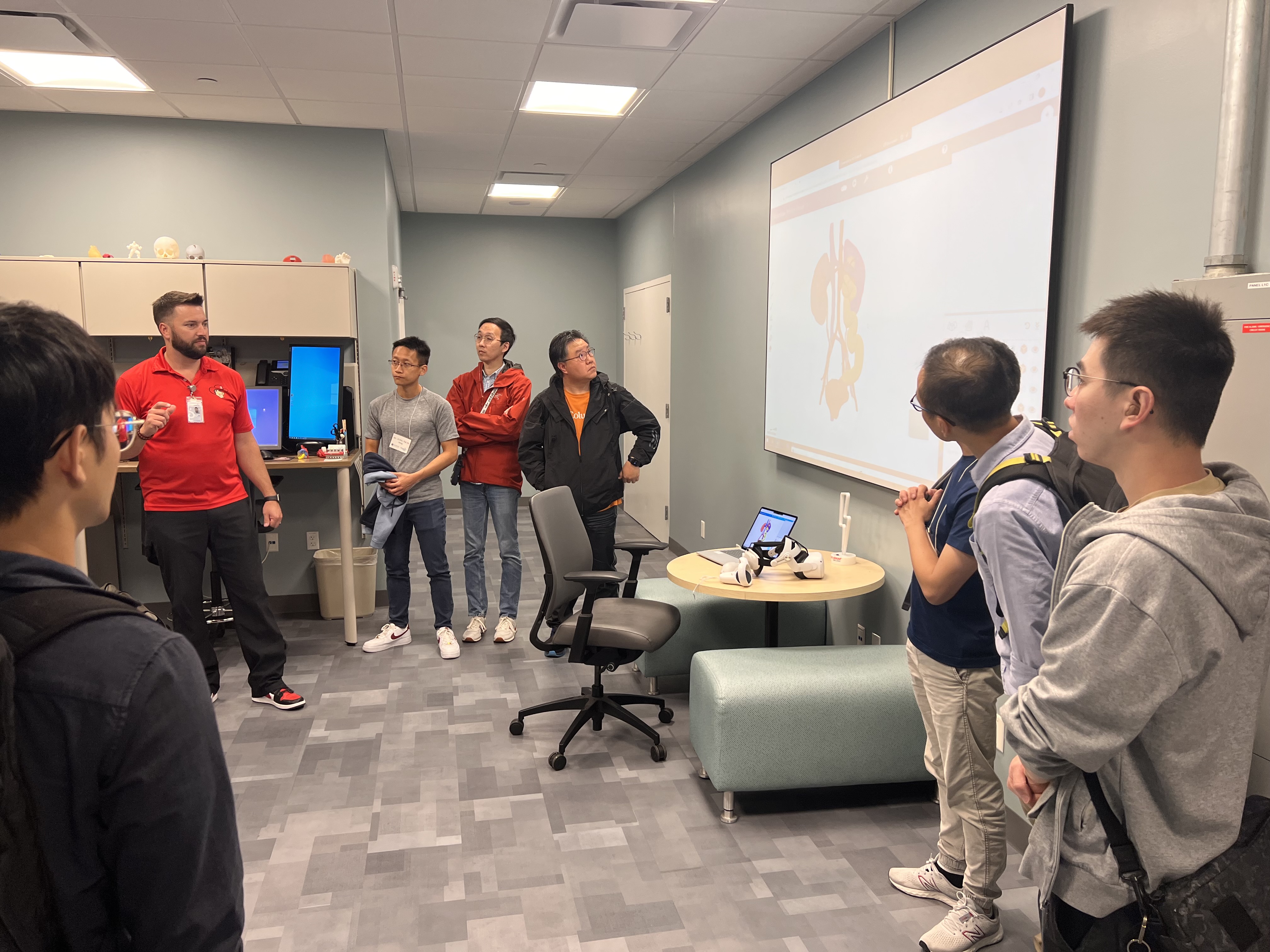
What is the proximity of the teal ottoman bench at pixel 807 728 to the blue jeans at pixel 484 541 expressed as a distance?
1.84 m

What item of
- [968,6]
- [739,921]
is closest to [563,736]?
[739,921]

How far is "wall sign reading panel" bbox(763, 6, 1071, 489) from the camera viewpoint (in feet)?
7.63

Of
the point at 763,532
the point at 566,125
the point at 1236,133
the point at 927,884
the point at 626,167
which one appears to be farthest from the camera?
the point at 626,167

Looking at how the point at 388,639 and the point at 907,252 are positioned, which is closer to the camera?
the point at 907,252

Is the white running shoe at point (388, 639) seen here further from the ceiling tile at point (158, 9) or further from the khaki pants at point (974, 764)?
the khaki pants at point (974, 764)

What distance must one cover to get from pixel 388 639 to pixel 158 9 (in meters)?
2.78

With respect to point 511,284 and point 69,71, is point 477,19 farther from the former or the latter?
point 511,284

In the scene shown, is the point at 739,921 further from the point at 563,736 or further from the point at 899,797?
the point at 563,736

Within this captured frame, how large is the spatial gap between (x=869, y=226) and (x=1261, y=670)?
7.97 feet

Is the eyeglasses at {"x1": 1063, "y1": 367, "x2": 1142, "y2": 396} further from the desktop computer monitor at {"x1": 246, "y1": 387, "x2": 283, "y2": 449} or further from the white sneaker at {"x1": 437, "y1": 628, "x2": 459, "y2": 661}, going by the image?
the desktop computer monitor at {"x1": 246, "y1": 387, "x2": 283, "y2": 449}

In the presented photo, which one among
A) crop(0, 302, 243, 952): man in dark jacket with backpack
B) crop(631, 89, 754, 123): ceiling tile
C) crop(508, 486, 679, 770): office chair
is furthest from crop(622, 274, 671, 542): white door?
crop(0, 302, 243, 952): man in dark jacket with backpack

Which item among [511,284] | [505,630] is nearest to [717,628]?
[505,630]

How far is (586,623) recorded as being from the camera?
114 inches

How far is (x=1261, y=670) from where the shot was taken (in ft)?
3.64
